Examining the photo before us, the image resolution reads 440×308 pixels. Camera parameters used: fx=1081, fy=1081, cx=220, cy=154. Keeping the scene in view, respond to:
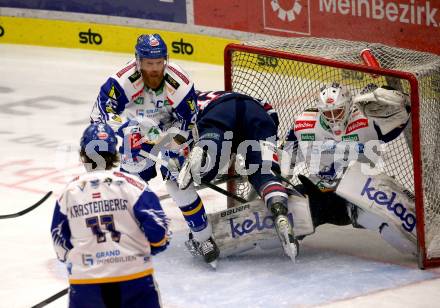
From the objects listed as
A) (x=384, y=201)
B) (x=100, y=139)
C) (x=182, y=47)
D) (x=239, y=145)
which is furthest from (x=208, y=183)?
(x=182, y=47)

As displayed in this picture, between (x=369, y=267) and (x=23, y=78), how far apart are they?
196 inches

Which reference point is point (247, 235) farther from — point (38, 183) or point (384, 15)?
point (384, 15)

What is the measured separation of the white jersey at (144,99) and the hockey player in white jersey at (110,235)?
1.86 m

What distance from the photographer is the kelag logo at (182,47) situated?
30.2ft

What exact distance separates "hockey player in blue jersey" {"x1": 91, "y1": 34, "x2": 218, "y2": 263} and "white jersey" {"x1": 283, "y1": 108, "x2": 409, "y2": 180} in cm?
60

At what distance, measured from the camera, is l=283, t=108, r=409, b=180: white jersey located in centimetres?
523

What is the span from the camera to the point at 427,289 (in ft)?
15.7

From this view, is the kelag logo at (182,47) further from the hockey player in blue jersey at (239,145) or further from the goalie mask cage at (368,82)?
the hockey player in blue jersey at (239,145)

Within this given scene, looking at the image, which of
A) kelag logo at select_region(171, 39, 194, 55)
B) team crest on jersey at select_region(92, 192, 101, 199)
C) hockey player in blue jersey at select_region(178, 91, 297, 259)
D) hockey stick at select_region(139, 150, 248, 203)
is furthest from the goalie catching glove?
kelag logo at select_region(171, 39, 194, 55)

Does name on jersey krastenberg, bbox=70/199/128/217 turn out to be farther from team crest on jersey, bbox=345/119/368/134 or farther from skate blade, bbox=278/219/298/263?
team crest on jersey, bbox=345/119/368/134

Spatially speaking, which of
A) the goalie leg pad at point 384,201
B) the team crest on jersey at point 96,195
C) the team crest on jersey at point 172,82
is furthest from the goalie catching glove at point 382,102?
the team crest on jersey at point 96,195

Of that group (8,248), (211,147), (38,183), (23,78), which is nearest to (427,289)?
(211,147)

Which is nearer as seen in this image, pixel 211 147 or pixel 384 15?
pixel 211 147

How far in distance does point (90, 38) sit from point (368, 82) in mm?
4873
